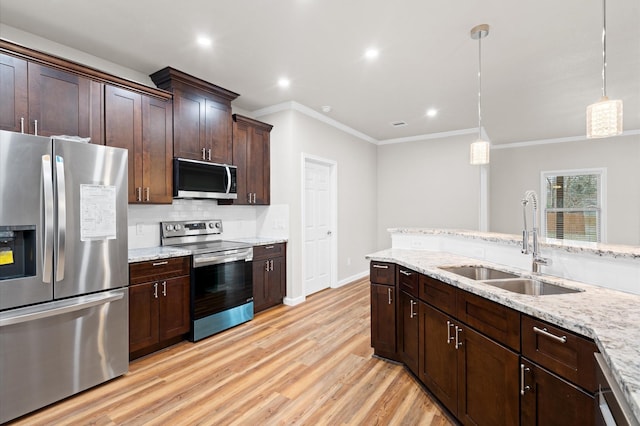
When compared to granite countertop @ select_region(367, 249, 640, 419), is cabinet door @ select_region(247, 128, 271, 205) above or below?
above

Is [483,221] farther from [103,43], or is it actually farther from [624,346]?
[103,43]

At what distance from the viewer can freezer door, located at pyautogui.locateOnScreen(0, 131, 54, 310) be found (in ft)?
6.52

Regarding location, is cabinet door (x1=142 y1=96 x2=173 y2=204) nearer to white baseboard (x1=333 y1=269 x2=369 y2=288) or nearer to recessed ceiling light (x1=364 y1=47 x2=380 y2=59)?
recessed ceiling light (x1=364 y1=47 x2=380 y2=59)

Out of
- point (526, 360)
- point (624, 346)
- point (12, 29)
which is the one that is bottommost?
point (526, 360)

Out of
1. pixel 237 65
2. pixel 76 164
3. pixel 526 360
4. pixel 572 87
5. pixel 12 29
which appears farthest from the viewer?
pixel 572 87

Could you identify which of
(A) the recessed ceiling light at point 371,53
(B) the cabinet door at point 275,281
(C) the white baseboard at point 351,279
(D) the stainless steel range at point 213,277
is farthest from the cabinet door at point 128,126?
(C) the white baseboard at point 351,279

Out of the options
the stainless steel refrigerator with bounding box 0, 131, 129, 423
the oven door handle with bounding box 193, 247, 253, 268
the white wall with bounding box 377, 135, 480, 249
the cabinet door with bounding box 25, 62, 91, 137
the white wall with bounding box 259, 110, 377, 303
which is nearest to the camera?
the stainless steel refrigerator with bounding box 0, 131, 129, 423

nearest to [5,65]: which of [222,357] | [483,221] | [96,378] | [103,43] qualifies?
[103,43]

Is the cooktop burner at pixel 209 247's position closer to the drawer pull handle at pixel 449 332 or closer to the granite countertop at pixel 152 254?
the granite countertop at pixel 152 254

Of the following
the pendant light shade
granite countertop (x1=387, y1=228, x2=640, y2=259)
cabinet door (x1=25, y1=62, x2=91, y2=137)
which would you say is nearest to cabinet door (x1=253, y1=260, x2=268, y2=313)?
cabinet door (x1=25, y1=62, x2=91, y2=137)

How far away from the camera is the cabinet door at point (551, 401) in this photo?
1209 millimetres

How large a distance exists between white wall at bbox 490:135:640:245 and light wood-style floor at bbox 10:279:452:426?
17.1ft

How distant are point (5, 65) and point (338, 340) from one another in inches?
138

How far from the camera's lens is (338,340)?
10.8 ft
